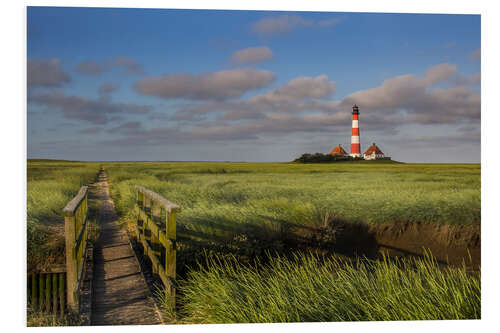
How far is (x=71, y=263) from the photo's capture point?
3324mm

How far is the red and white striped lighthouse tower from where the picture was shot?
5441 millimetres

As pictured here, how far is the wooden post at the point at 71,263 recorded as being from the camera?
321cm

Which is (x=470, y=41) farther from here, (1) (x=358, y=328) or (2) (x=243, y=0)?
(1) (x=358, y=328)

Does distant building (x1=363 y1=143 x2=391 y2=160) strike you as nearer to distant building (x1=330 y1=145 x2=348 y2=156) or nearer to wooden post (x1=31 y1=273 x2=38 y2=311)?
distant building (x1=330 y1=145 x2=348 y2=156)

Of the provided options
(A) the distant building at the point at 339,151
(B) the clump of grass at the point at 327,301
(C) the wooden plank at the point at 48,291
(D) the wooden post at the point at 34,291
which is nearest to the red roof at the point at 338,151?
(A) the distant building at the point at 339,151

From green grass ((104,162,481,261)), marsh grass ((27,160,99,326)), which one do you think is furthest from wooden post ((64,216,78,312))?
green grass ((104,162,481,261))

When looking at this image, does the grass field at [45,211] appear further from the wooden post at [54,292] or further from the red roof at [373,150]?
the red roof at [373,150]

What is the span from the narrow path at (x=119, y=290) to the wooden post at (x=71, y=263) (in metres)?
0.28

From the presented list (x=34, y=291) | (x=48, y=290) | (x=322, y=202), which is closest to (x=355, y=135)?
(x=322, y=202)

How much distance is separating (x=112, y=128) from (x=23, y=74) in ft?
4.03

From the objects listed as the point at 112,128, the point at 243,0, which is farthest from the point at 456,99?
the point at 112,128

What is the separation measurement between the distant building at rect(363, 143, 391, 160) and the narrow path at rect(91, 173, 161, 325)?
3.51m

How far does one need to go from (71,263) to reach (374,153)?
4277 mm
